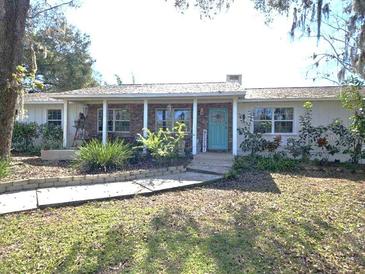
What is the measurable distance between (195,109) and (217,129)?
239cm

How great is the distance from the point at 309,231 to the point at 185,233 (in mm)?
1898

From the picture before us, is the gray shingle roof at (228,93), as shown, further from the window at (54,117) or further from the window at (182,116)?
the window at (54,117)

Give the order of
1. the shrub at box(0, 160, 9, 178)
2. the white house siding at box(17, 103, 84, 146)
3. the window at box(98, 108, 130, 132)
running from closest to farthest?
the shrub at box(0, 160, 9, 178), the window at box(98, 108, 130, 132), the white house siding at box(17, 103, 84, 146)

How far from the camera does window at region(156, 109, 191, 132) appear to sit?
16.0 metres

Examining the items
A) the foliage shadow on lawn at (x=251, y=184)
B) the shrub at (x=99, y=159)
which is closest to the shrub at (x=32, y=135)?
the shrub at (x=99, y=159)

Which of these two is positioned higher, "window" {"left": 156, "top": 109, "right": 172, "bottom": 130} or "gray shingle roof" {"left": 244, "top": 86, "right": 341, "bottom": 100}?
"gray shingle roof" {"left": 244, "top": 86, "right": 341, "bottom": 100}

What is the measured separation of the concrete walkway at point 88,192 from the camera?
20.5 feet

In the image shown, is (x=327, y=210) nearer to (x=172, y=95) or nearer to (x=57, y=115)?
(x=172, y=95)

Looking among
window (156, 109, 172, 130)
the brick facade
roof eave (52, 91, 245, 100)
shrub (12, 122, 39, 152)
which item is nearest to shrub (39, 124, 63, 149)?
shrub (12, 122, 39, 152)

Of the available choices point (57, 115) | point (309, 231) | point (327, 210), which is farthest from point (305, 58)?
point (309, 231)

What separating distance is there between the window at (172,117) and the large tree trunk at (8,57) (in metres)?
7.76

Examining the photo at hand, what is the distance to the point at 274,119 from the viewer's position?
48.4ft

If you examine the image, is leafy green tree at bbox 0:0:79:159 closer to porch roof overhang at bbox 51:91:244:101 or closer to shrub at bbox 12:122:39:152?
porch roof overhang at bbox 51:91:244:101

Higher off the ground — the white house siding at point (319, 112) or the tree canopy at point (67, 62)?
the tree canopy at point (67, 62)
